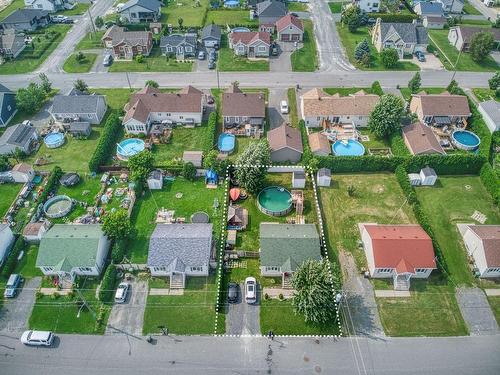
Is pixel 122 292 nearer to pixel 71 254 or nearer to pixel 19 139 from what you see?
pixel 71 254

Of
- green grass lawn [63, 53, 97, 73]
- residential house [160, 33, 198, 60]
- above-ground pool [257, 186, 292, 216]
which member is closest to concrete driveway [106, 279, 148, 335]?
above-ground pool [257, 186, 292, 216]

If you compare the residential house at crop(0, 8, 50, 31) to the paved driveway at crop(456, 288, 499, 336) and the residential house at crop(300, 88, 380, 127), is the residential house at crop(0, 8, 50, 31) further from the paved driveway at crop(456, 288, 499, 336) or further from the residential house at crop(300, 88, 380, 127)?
the paved driveway at crop(456, 288, 499, 336)

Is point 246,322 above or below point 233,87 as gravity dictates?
below

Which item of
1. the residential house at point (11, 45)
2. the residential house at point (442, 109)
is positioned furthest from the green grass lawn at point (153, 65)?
the residential house at point (442, 109)

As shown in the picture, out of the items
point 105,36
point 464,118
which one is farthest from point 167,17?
point 464,118

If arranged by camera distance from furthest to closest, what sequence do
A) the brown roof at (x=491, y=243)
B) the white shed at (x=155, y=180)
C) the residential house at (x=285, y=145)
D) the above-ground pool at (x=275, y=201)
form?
the residential house at (x=285, y=145) < the white shed at (x=155, y=180) < the above-ground pool at (x=275, y=201) < the brown roof at (x=491, y=243)

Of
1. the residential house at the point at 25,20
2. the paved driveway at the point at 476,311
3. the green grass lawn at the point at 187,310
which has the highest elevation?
the residential house at the point at 25,20

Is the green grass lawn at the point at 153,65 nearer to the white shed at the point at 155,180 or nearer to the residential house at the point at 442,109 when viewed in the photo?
the white shed at the point at 155,180

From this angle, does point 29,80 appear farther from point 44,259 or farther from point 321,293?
point 321,293
